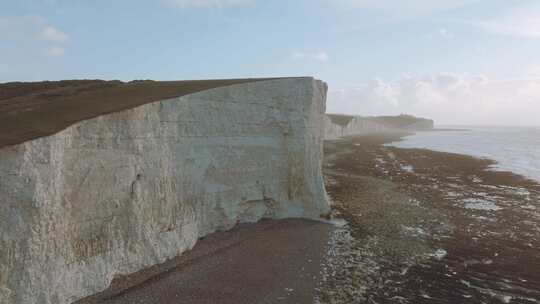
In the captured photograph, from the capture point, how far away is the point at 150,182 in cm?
1115

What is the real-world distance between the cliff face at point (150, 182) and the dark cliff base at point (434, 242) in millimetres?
3767

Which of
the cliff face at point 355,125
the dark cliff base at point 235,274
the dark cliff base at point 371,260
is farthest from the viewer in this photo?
the cliff face at point 355,125

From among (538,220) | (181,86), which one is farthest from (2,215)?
A: (538,220)

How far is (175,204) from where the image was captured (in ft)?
39.7

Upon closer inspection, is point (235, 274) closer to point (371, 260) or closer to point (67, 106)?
point (371, 260)

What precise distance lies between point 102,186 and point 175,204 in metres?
2.83

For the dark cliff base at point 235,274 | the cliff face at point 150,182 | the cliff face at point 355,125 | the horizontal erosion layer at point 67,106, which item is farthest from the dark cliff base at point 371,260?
the cliff face at point 355,125

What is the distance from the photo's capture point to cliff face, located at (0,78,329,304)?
312 inches

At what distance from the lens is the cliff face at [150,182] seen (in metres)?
7.93

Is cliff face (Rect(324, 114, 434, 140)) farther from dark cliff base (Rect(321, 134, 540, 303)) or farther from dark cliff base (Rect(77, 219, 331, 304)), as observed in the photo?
dark cliff base (Rect(77, 219, 331, 304))

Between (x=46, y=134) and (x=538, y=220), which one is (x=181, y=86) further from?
(x=538, y=220)

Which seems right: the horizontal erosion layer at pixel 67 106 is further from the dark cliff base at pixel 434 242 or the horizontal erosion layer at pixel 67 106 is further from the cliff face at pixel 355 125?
the cliff face at pixel 355 125

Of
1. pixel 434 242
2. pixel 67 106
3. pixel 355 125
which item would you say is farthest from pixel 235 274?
pixel 355 125

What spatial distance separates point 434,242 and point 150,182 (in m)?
10.9
